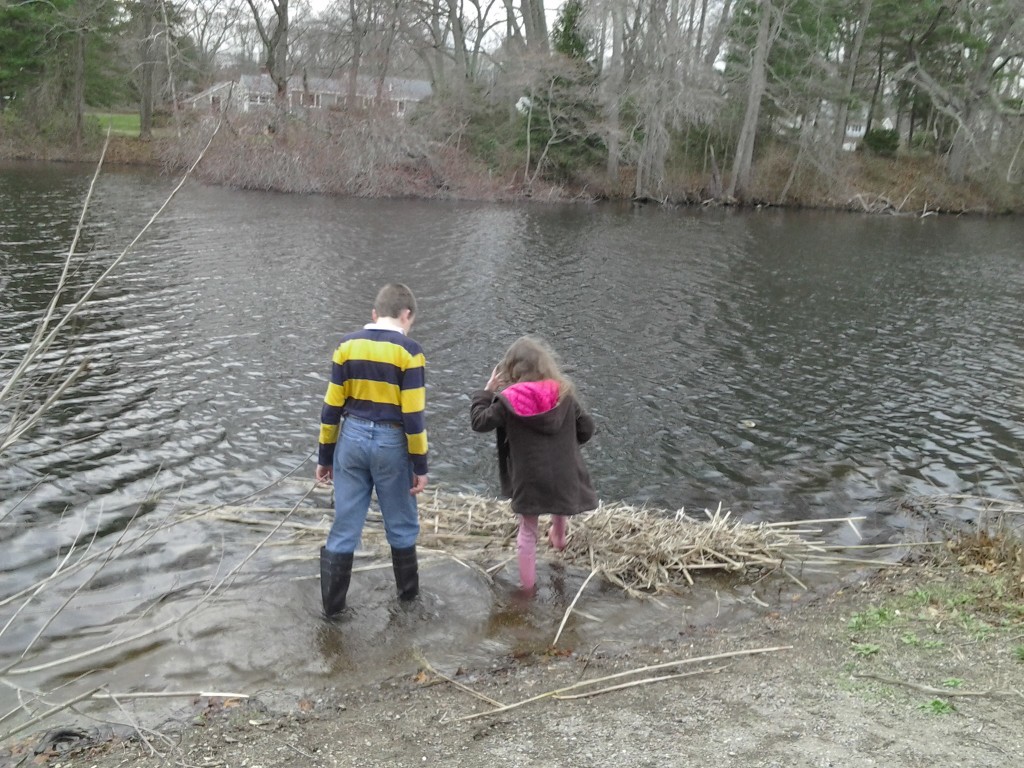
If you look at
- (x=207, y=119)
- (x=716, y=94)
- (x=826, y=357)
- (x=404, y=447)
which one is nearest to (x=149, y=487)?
(x=404, y=447)

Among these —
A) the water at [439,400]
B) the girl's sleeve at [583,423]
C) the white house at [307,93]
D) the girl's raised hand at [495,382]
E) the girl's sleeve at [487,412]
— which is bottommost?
the water at [439,400]

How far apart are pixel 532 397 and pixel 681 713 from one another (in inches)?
80.6

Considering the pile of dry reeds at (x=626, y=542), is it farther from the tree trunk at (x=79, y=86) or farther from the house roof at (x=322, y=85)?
the tree trunk at (x=79, y=86)

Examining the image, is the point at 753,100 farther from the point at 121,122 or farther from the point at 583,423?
the point at 583,423

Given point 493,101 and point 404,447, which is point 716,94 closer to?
point 493,101

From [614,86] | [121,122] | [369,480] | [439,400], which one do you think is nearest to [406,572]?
[369,480]

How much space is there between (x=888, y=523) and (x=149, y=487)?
725cm

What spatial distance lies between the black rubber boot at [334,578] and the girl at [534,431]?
3.81 feet

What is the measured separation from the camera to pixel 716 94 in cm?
3850

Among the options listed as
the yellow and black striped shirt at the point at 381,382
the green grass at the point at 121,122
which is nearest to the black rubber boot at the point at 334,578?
the yellow and black striped shirt at the point at 381,382

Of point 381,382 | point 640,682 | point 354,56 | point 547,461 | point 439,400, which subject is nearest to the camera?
point 640,682

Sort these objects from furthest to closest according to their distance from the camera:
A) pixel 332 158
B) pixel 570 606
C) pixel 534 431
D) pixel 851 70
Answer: pixel 851 70 < pixel 332 158 < pixel 570 606 < pixel 534 431

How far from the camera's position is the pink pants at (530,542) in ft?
19.2

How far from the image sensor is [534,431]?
217 inches
